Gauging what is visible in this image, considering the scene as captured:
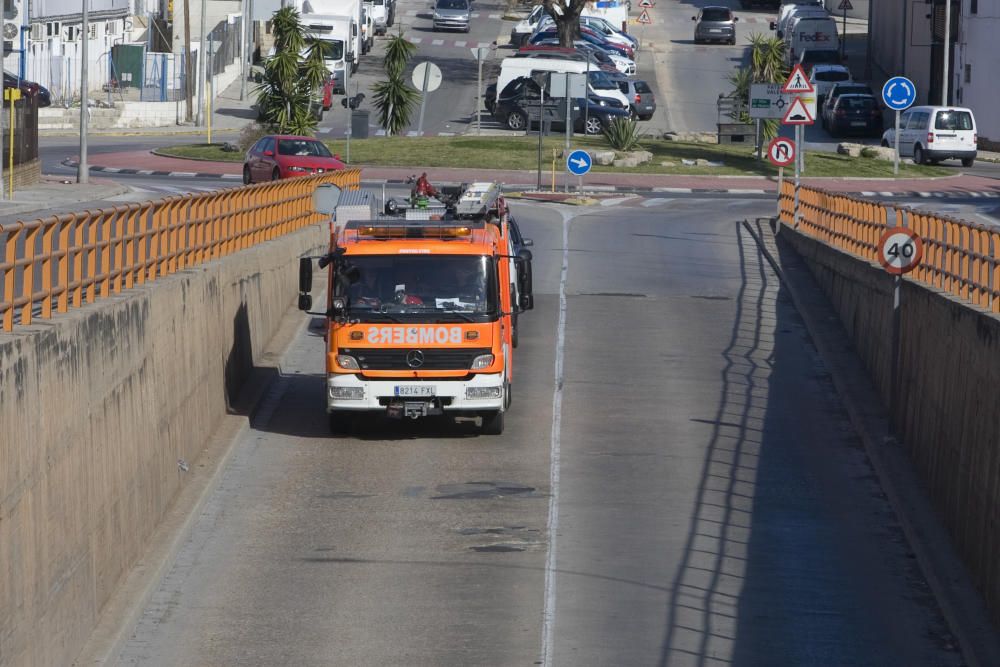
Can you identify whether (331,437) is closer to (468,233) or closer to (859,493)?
(468,233)

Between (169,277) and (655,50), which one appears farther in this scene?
(655,50)

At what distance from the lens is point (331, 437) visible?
19094mm

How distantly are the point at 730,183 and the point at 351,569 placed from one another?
3401cm

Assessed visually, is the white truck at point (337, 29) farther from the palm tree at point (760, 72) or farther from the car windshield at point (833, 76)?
the car windshield at point (833, 76)

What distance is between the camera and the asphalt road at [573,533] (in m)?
12.7

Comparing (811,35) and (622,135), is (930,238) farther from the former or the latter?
(811,35)

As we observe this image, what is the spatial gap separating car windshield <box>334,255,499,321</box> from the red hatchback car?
21.0 m

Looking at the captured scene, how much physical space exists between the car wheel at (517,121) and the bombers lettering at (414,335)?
132 ft

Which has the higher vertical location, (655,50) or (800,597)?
(655,50)

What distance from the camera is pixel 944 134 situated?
51750 mm

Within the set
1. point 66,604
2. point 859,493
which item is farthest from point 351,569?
point 859,493

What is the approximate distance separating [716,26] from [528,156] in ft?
119

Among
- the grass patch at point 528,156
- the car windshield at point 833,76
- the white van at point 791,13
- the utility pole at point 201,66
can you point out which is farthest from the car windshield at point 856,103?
the utility pole at point 201,66

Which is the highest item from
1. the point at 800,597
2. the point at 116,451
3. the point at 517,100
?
the point at 517,100
